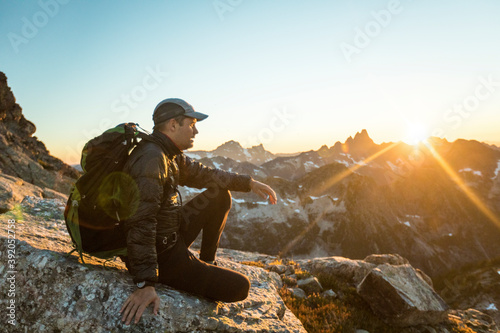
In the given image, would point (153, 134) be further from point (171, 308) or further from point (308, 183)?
point (308, 183)

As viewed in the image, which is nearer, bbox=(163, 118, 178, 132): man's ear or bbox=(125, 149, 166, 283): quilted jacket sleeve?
bbox=(125, 149, 166, 283): quilted jacket sleeve

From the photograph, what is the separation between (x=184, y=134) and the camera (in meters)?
4.29

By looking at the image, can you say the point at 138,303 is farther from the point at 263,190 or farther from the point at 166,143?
the point at 263,190

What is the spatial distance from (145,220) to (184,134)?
1666 millimetres

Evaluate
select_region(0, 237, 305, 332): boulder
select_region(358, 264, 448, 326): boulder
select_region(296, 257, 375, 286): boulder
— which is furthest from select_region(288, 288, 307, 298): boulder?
select_region(0, 237, 305, 332): boulder

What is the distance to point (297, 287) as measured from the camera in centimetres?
1031

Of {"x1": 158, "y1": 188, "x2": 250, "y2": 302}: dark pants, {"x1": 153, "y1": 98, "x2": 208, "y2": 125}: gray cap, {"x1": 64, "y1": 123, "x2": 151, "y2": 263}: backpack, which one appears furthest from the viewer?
{"x1": 153, "y1": 98, "x2": 208, "y2": 125}: gray cap

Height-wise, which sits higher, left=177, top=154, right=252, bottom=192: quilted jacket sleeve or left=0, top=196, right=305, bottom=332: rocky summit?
left=177, top=154, right=252, bottom=192: quilted jacket sleeve

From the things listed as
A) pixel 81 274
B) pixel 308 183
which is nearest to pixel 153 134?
pixel 81 274

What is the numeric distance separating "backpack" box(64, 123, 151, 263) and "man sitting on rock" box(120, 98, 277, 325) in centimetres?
15

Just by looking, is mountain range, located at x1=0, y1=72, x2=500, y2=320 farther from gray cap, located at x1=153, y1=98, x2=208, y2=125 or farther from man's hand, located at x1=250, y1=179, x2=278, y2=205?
gray cap, located at x1=153, y1=98, x2=208, y2=125

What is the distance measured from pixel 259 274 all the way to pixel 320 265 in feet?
25.0

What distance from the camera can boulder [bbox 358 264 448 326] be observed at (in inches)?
330

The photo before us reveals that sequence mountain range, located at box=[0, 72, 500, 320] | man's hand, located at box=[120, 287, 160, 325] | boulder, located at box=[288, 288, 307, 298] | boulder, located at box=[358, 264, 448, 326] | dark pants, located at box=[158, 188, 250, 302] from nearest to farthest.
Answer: man's hand, located at box=[120, 287, 160, 325] < dark pants, located at box=[158, 188, 250, 302] < boulder, located at box=[358, 264, 448, 326] < boulder, located at box=[288, 288, 307, 298] < mountain range, located at box=[0, 72, 500, 320]
